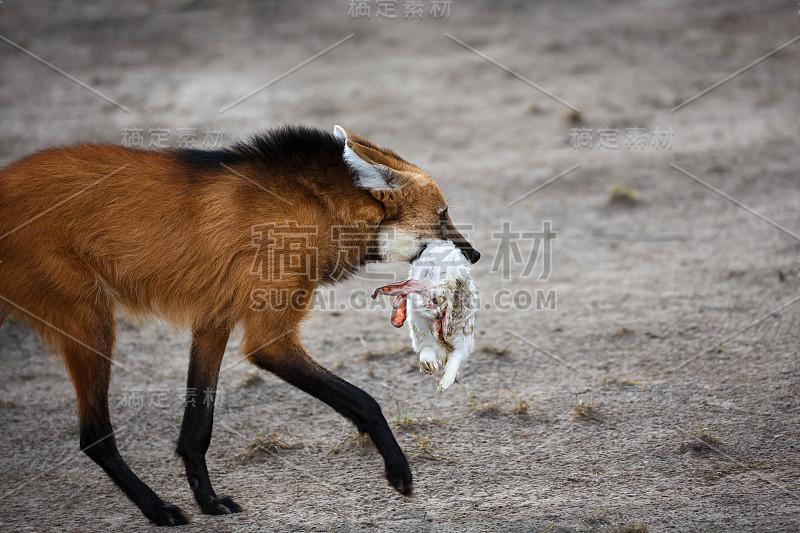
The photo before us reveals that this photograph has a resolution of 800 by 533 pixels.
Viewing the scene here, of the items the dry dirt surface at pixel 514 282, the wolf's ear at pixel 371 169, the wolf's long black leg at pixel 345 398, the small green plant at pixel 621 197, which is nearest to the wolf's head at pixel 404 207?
the wolf's ear at pixel 371 169

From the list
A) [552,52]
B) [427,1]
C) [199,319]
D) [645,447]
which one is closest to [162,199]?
[199,319]

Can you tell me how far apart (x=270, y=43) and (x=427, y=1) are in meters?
2.93

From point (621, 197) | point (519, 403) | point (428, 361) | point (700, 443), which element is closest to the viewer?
point (428, 361)

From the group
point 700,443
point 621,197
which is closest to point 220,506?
point 700,443

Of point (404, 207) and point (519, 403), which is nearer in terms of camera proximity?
point (404, 207)

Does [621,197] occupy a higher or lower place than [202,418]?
higher

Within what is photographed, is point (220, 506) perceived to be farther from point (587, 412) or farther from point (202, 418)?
point (587, 412)

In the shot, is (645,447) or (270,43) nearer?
(645,447)

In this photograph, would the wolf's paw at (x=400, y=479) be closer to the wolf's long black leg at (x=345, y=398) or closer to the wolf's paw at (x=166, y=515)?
the wolf's long black leg at (x=345, y=398)

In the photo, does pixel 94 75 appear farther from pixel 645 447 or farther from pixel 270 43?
pixel 645 447

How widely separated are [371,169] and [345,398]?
41.6 inches

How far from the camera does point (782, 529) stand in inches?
113

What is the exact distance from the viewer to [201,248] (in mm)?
3355

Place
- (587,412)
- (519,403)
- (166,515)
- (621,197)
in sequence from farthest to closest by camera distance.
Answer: (621,197)
(519,403)
(587,412)
(166,515)
